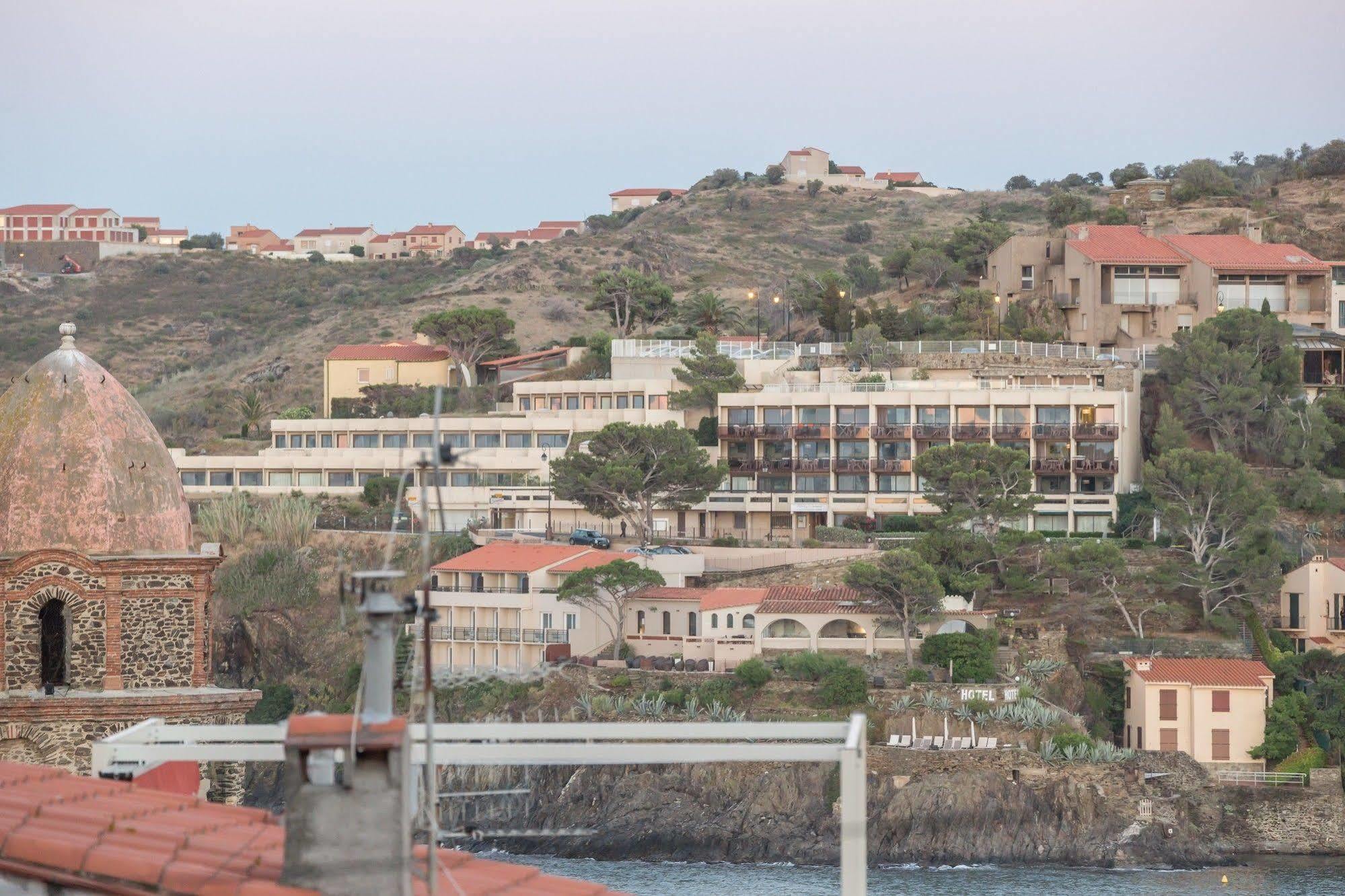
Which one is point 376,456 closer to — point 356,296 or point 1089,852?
point 1089,852

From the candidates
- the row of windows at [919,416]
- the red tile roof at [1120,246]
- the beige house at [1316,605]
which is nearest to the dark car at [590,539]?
the row of windows at [919,416]

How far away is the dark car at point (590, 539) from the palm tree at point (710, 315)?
23.9m

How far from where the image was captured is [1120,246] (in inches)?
4016

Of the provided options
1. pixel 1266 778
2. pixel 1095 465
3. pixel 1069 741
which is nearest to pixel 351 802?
pixel 1069 741

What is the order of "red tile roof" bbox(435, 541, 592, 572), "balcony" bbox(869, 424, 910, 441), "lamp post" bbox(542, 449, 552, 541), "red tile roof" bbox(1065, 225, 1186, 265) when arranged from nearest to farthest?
"red tile roof" bbox(435, 541, 592, 572)
"lamp post" bbox(542, 449, 552, 541)
"balcony" bbox(869, 424, 910, 441)
"red tile roof" bbox(1065, 225, 1186, 265)

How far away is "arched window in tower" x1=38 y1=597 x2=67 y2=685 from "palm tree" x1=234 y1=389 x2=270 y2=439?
78.4 meters

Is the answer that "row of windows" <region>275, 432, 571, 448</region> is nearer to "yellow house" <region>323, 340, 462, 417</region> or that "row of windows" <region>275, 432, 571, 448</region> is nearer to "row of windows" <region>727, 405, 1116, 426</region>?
"yellow house" <region>323, 340, 462, 417</region>

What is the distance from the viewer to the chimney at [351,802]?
12.5 meters

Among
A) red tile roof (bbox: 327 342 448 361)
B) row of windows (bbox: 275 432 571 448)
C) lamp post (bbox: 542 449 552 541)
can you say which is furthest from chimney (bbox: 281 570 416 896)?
red tile roof (bbox: 327 342 448 361)

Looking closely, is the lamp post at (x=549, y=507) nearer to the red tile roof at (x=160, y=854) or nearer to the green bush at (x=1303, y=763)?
the green bush at (x=1303, y=763)

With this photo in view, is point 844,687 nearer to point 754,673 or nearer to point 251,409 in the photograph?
point 754,673

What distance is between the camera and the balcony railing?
286 ft

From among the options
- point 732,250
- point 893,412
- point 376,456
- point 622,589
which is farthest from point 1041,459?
point 732,250

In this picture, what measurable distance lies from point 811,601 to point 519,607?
408 inches
